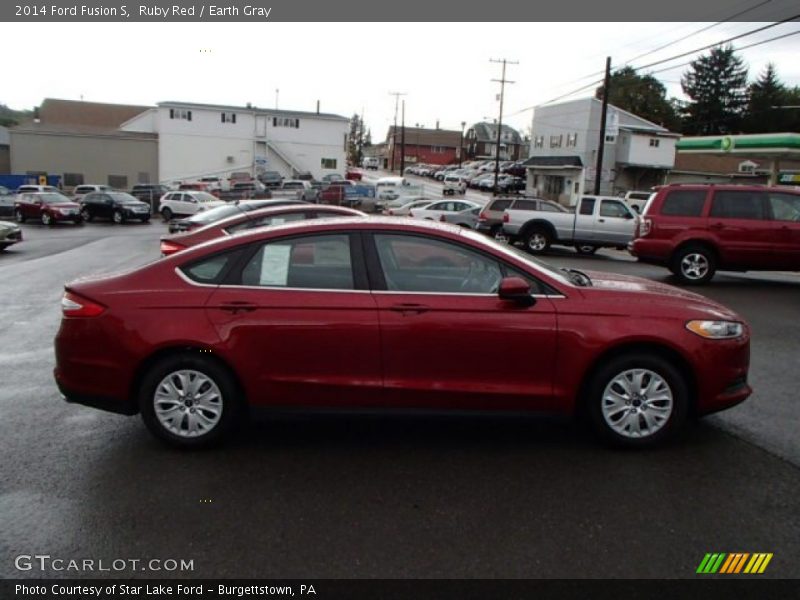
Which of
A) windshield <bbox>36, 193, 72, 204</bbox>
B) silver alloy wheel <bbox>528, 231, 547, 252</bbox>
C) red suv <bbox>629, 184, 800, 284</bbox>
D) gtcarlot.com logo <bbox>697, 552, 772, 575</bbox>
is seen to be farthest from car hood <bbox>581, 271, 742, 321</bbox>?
windshield <bbox>36, 193, 72, 204</bbox>

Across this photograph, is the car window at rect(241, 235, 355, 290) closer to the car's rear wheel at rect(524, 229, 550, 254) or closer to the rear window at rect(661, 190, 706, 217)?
the rear window at rect(661, 190, 706, 217)

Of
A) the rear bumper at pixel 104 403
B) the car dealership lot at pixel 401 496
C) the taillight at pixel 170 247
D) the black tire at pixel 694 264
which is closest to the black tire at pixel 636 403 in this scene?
the car dealership lot at pixel 401 496

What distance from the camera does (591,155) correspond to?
52438 millimetres

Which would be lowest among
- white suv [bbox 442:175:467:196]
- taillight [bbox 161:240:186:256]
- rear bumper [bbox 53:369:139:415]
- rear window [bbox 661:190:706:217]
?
rear bumper [bbox 53:369:139:415]

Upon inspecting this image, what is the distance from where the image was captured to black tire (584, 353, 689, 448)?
4410mm

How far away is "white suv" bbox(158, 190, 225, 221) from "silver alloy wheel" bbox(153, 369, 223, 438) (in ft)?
104

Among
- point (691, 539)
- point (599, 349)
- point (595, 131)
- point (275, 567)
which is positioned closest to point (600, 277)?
point (599, 349)

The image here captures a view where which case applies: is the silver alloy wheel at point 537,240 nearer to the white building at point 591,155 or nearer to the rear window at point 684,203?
the rear window at point 684,203

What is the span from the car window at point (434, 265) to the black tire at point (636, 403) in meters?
0.97

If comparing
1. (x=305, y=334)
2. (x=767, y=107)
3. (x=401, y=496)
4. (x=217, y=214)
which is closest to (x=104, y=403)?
(x=305, y=334)

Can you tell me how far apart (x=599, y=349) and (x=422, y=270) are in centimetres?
130

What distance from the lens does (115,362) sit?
4402 mm

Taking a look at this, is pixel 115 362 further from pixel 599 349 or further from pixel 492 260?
pixel 599 349

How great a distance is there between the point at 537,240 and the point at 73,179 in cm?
4880
